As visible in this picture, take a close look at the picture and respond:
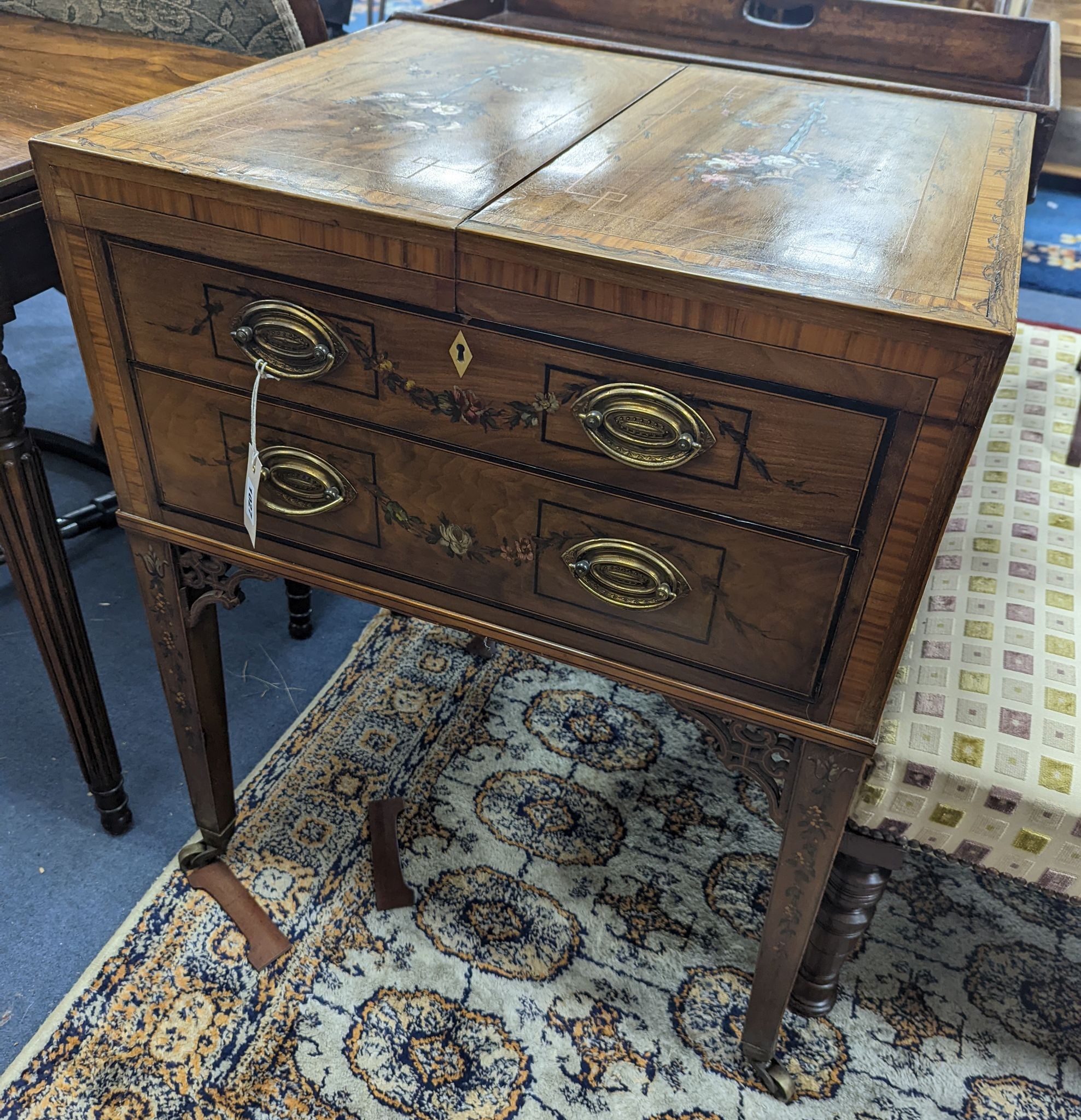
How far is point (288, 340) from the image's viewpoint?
857 millimetres

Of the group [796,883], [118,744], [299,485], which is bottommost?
[118,744]

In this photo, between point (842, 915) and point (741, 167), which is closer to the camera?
point (741, 167)

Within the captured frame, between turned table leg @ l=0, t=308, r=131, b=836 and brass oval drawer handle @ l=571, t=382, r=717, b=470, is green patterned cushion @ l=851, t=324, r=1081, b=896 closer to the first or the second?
brass oval drawer handle @ l=571, t=382, r=717, b=470

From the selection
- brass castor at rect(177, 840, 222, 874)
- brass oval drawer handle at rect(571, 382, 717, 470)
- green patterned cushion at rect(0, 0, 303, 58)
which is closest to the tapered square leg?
brass castor at rect(177, 840, 222, 874)

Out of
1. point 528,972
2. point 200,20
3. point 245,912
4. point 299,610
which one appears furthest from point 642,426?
point 200,20

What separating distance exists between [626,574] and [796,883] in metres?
0.38

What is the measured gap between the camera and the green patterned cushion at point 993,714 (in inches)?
35.5

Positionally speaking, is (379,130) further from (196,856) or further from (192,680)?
(196,856)

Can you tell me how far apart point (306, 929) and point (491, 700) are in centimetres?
48

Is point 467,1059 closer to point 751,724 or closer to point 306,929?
point 306,929

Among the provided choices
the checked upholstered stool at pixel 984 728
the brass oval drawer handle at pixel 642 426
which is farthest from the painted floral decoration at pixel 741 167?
the checked upholstered stool at pixel 984 728

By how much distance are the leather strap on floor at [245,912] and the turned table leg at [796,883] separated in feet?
1.89

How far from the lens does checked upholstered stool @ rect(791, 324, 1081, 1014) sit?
90 cm

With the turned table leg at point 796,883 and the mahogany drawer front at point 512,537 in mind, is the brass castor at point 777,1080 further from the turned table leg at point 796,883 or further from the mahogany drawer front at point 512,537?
the mahogany drawer front at point 512,537
